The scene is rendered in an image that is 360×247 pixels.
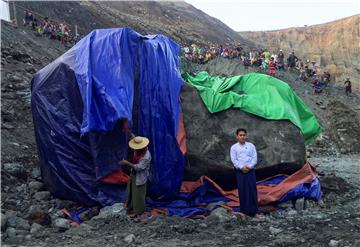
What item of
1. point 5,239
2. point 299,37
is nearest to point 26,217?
point 5,239

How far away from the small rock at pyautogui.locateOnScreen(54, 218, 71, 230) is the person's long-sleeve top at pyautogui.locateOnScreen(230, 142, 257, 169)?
2.36 metres

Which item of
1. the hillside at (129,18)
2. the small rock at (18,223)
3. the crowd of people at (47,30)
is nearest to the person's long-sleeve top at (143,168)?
the small rock at (18,223)

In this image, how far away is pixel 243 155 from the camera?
6539 millimetres

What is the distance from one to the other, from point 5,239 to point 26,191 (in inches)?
74.0

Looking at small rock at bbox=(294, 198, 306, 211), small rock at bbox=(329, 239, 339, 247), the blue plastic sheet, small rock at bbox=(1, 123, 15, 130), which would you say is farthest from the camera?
small rock at bbox=(1, 123, 15, 130)

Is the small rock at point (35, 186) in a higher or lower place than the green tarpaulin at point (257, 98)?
lower

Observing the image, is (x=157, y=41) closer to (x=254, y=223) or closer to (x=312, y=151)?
(x=254, y=223)

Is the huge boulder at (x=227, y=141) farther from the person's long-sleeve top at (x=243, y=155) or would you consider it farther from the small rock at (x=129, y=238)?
the small rock at (x=129, y=238)

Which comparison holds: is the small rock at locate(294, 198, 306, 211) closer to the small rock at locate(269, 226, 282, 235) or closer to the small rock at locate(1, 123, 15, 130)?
the small rock at locate(269, 226, 282, 235)

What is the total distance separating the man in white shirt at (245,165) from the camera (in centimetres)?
653

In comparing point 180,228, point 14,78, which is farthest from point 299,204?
point 14,78

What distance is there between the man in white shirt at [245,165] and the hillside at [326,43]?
130 feet

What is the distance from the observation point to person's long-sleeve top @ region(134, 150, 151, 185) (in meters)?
6.42

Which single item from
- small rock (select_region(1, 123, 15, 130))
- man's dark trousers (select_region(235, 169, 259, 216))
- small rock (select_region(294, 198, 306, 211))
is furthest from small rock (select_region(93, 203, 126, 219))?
small rock (select_region(1, 123, 15, 130))
